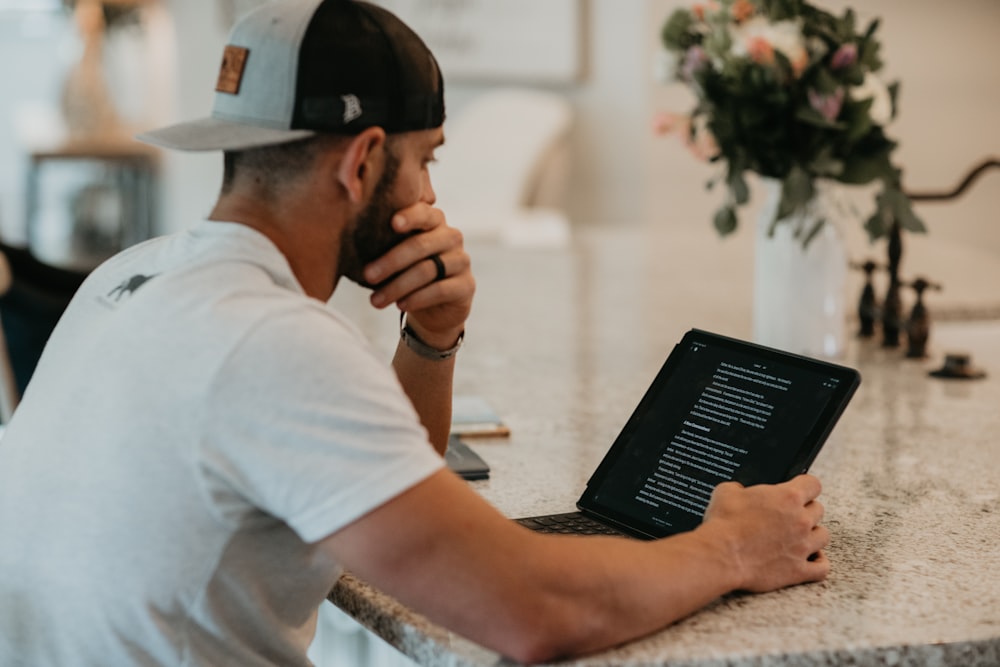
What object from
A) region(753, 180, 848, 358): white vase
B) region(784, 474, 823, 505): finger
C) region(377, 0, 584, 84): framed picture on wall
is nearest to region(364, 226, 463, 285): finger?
region(784, 474, 823, 505): finger

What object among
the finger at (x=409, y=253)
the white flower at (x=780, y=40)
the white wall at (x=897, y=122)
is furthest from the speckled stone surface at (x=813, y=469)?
the white wall at (x=897, y=122)

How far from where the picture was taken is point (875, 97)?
1.86m

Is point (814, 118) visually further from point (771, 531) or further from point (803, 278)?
point (771, 531)

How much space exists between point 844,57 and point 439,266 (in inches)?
33.8

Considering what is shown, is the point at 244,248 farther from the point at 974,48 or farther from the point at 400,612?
the point at 974,48

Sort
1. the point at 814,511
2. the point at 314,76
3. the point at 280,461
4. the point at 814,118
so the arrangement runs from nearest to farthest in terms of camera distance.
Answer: the point at 280,461 → the point at 314,76 → the point at 814,511 → the point at 814,118

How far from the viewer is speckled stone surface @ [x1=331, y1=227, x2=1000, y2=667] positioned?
3.09 ft

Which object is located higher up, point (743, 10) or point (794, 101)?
point (743, 10)

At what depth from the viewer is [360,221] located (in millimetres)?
1043

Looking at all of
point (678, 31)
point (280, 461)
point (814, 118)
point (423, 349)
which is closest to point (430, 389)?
point (423, 349)

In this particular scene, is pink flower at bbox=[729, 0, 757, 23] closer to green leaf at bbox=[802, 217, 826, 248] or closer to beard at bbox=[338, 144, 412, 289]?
green leaf at bbox=[802, 217, 826, 248]

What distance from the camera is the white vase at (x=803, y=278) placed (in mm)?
1999

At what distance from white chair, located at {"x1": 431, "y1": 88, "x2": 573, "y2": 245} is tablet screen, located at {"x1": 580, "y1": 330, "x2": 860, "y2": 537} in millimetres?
3424

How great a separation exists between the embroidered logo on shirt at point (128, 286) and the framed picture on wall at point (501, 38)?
4563 millimetres
